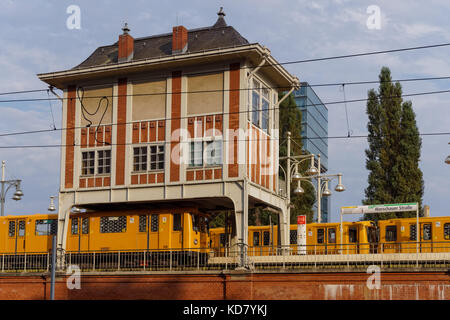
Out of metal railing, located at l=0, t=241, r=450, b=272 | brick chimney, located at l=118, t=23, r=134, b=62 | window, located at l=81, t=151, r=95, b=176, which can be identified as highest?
brick chimney, located at l=118, t=23, r=134, b=62

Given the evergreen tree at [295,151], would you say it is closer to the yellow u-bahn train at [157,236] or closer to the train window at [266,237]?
the train window at [266,237]

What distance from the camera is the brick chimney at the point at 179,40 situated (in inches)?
1590

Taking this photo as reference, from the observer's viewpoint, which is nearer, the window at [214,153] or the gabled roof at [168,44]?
the window at [214,153]

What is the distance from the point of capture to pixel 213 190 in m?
38.2

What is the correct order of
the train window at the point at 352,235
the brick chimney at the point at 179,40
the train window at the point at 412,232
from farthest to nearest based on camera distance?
the train window at the point at 352,235 → the train window at the point at 412,232 → the brick chimney at the point at 179,40

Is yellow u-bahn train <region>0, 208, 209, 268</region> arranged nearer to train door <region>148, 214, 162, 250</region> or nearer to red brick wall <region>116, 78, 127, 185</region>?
train door <region>148, 214, 162, 250</region>

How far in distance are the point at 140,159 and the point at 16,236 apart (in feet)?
32.8

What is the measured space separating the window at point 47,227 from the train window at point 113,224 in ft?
14.6

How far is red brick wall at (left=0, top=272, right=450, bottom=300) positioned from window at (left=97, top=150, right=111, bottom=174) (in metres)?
5.98

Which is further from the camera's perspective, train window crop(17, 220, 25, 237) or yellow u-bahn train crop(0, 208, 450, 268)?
train window crop(17, 220, 25, 237)

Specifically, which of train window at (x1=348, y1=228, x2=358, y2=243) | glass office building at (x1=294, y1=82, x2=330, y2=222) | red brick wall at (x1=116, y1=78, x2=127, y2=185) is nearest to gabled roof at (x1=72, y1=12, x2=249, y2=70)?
red brick wall at (x1=116, y1=78, x2=127, y2=185)

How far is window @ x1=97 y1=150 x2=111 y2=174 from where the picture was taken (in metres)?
41.1

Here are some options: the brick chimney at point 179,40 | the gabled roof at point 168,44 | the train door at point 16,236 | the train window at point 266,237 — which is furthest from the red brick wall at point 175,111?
the train door at point 16,236
